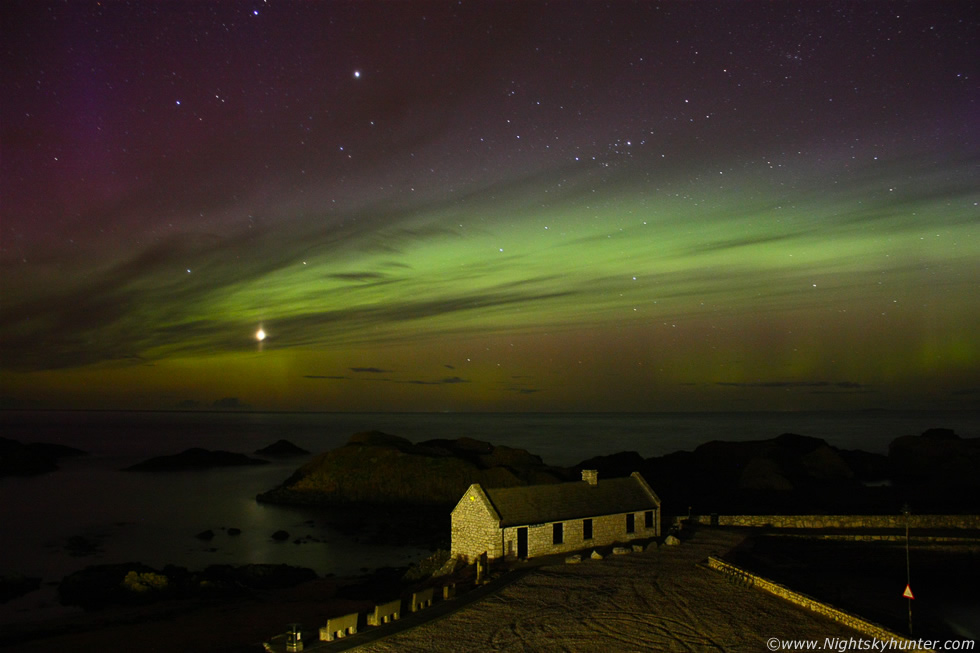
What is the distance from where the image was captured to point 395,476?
6950 centimetres

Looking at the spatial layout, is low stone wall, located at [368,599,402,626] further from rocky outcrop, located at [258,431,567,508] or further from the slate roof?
rocky outcrop, located at [258,431,567,508]

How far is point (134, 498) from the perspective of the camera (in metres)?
84.2

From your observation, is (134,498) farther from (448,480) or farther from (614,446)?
(614,446)

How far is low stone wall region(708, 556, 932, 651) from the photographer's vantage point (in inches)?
720

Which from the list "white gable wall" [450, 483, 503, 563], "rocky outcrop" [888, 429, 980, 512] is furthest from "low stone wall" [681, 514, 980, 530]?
"white gable wall" [450, 483, 503, 563]

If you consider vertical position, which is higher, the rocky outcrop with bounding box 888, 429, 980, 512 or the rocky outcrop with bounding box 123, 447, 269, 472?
the rocky outcrop with bounding box 888, 429, 980, 512

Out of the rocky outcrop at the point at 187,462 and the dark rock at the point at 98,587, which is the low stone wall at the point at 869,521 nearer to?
the dark rock at the point at 98,587

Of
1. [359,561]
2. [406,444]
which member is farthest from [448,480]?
[359,561]

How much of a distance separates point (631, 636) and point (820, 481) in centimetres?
5390

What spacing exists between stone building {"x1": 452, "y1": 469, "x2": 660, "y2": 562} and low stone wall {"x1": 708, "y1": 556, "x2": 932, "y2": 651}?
6.58 metres

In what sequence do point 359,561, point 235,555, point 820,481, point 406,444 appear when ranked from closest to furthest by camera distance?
1. point 359,561
2. point 235,555
3. point 820,481
4. point 406,444

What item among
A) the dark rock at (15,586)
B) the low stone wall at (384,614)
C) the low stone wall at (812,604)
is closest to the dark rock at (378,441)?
the dark rock at (15,586)

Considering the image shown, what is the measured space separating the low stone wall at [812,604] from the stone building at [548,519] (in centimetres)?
658

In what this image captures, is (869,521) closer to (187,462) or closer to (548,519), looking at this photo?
(548,519)
